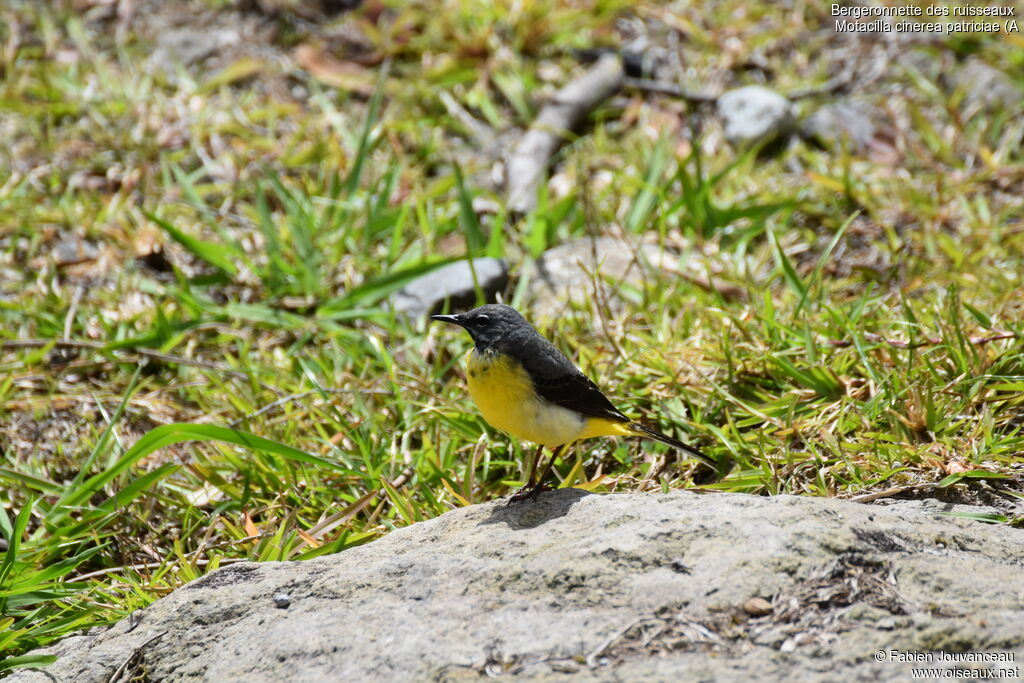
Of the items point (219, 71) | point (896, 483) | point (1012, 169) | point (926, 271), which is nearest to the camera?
point (896, 483)

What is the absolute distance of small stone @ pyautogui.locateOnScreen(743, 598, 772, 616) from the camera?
263cm

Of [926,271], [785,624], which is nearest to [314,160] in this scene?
[926,271]

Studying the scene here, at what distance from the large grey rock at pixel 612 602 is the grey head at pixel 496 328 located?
716 mm

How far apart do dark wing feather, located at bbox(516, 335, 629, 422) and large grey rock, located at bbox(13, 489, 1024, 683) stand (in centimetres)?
43

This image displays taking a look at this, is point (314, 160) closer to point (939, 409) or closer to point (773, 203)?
point (773, 203)

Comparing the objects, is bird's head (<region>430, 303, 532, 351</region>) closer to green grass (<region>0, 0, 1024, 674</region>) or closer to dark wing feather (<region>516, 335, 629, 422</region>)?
dark wing feather (<region>516, 335, 629, 422</region>)

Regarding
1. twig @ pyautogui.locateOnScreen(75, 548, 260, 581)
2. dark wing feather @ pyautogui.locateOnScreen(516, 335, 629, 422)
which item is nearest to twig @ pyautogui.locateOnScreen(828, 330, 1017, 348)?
dark wing feather @ pyautogui.locateOnScreen(516, 335, 629, 422)

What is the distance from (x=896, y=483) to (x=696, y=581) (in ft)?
4.96

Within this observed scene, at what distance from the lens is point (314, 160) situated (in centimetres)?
731

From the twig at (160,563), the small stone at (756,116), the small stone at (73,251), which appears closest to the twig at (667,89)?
the small stone at (756,116)

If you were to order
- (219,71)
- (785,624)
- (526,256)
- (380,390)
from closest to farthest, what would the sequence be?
(785,624) → (380,390) → (526,256) → (219,71)

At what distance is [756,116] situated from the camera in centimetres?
→ 739

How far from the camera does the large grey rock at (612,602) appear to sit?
2.51 meters

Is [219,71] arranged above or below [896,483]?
above
